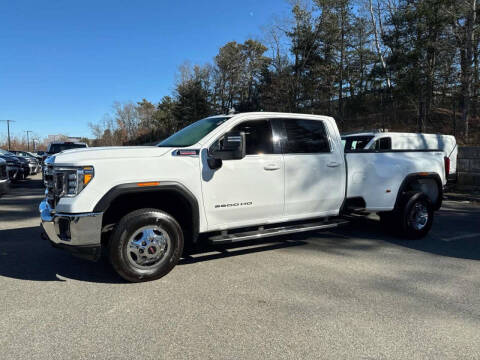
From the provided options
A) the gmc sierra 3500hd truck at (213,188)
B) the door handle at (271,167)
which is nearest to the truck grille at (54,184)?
the gmc sierra 3500hd truck at (213,188)

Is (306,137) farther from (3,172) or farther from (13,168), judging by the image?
(13,168)

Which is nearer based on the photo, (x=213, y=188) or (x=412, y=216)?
(x=213, y=188)

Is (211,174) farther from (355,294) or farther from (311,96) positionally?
(311,96)

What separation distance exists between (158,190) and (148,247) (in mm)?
666

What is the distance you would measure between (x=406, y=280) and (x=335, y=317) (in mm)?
1469

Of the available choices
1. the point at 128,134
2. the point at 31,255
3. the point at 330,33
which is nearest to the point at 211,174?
the point at 31,255

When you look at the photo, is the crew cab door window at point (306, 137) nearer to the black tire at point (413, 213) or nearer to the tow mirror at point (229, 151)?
the tow mirror at point (229, 151)

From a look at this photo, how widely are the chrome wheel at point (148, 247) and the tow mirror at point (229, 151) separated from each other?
1028 millimetres

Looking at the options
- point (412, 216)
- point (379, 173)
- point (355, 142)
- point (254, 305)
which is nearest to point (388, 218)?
point (412, 216)

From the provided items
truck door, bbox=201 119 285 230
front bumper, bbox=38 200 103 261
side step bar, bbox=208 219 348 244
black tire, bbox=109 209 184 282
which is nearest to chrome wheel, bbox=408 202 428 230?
side step bar, bbox=208 219 348 244

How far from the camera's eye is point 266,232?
182 inches

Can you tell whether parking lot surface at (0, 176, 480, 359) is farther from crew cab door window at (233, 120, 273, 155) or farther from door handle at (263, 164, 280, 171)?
crew cab door window at (233, 120, 273, 155)

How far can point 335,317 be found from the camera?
326 cm

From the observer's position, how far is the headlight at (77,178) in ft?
12.1
